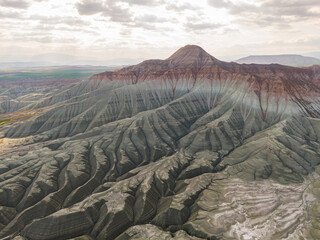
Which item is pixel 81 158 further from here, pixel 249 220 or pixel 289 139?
pixel 289 139

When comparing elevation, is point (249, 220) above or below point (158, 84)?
below

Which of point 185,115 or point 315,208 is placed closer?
point 315,208

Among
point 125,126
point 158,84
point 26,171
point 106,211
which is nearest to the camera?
point 106,211

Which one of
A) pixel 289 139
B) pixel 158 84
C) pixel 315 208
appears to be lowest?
pixel 315 208

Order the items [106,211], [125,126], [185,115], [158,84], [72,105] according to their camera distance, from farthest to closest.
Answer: [158,84] < [72,105] < [185,115] < [125,126] < [106,211]

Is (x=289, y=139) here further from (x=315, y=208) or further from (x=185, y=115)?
(x=185, y=115)

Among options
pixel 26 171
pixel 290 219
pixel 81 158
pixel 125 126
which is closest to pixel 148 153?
pixel 125 126
